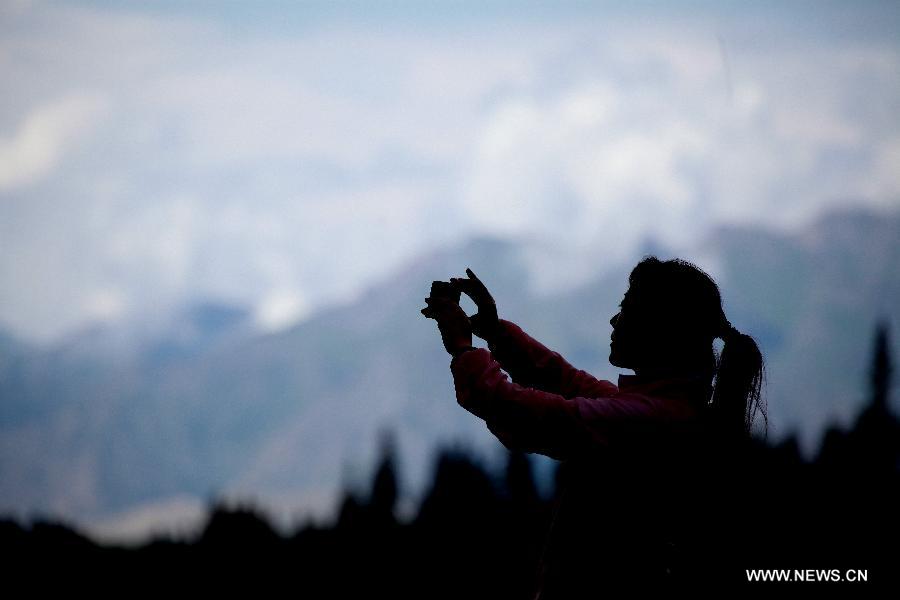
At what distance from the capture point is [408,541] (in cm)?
896

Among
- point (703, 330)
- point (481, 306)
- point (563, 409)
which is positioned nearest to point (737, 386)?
point (703, 330)

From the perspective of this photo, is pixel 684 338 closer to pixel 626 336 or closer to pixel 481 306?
pixel 626 336

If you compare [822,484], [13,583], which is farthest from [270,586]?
[822,484]

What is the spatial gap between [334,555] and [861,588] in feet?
13.1

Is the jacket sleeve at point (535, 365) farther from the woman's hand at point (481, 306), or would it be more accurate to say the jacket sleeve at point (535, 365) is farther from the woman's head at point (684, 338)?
the woman's head at point (684, 338)

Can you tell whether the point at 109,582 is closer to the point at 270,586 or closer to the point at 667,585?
the point at 270,586

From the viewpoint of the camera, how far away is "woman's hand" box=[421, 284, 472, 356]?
3312 mm

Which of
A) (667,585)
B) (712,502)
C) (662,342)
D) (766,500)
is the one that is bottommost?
(667,585)

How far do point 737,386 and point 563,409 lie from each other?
2.13ft

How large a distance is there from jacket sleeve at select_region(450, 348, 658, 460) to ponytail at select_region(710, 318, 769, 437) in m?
0.32

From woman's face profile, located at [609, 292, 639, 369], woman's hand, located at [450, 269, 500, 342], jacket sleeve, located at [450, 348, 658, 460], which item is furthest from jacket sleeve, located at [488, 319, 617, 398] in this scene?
jacket sleeve, located at [450, 348, 658, 460]

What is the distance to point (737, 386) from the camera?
3377mm

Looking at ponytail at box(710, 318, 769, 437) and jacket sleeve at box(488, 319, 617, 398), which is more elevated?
jacket sleeve at box(488, 319, 617, 398)

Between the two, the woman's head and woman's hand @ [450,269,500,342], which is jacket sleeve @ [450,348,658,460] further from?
woman's hand @ [450,269,500,342]
